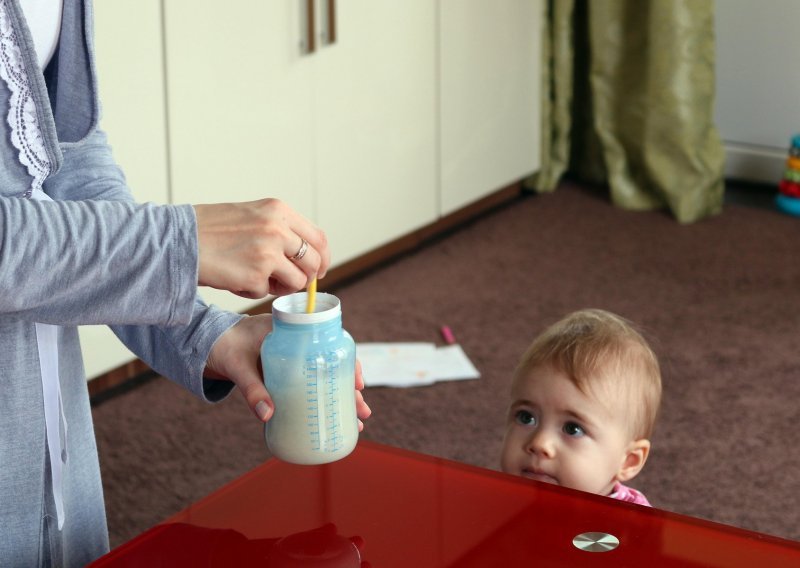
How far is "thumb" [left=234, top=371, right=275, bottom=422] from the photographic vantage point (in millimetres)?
971

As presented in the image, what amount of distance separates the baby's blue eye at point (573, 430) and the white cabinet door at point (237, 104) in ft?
3.89

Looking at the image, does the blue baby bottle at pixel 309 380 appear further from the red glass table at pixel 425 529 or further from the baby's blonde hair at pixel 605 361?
the baby's blonde hair at pixel 605 361

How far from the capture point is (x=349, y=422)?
983 mm

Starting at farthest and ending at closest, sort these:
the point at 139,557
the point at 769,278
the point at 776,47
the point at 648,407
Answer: the point at 776,47, the point at 769,278, the point at 648,407, the point at 139,557

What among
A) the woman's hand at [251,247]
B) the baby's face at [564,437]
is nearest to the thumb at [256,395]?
the woman's hand at [251,247]

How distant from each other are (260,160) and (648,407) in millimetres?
1399

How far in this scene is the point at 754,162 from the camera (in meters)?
3.90

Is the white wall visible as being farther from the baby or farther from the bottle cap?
the bottle cap

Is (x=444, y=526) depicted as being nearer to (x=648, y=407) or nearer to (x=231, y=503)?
(x=231, y=503)

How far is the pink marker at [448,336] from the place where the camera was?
8.89 feet

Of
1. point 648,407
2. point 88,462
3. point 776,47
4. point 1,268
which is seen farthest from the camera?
point 776,47

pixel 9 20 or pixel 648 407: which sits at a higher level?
pixel 9 20

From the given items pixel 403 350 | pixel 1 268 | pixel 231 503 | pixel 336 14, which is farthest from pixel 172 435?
pixel 1 268

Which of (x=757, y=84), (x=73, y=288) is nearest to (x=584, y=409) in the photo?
(x=73, y=288)
